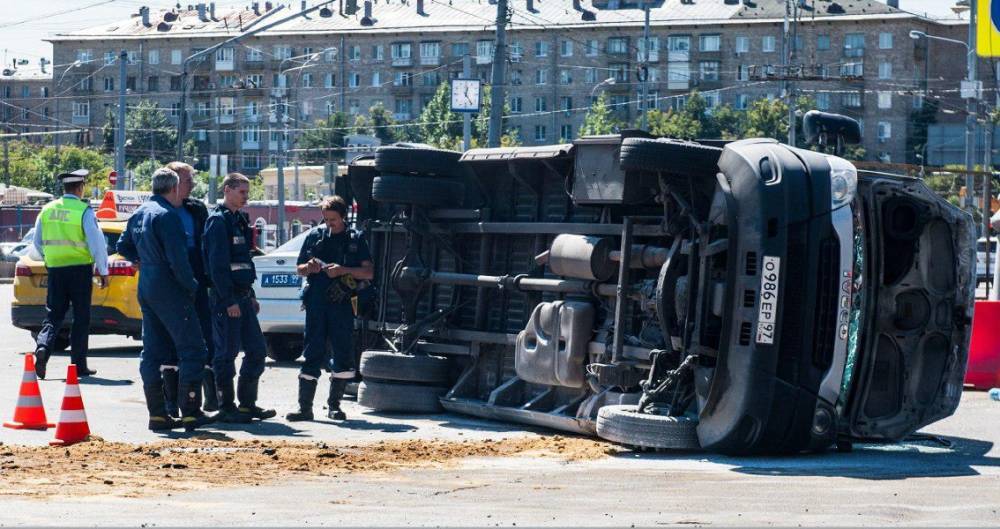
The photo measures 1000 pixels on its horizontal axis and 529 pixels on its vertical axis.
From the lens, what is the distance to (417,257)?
1361cm

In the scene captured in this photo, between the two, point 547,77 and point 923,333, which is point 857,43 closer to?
point 547,77

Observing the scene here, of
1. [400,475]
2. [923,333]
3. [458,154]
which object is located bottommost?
[400,475]

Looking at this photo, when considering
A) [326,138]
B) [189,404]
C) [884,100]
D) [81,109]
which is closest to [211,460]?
[189,404]

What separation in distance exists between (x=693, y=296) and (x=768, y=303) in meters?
0.57

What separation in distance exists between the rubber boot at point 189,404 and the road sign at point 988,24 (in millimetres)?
14794

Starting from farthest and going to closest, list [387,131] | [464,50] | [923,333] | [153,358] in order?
[464,50], [387,131], [153,358], [923,333]

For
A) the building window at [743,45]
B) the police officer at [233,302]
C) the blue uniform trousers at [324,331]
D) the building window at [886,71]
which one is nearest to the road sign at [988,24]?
the blue uniform trousers at [324,331]

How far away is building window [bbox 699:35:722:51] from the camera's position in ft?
391

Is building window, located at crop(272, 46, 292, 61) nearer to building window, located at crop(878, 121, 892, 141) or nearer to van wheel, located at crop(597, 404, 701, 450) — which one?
building window, located at crop(878, 121, 892, 141)

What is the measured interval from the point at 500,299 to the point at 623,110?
104m

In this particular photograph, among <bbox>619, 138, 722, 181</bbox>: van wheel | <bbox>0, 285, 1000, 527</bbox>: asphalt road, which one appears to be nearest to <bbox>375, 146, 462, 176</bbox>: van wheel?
<bbox>0, 285, 1000, 527</bbox>: asphalt road

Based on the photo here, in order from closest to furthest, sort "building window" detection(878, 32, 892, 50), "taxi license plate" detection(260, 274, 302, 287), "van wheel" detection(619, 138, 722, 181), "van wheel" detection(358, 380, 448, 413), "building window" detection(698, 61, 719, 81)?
"van wheel" detection(619, 138, 722, 181), "van wheel" detection(358, 380, 448, 413), "taxi license plate" detection(260, 274, 302, 287), "building window" detection(878, 32, 892, 50), "building window" detection(698, 61, 719, 81)

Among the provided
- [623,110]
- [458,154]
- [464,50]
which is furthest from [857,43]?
[458,154]

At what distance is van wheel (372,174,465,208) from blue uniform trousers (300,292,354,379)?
3.01 feet
